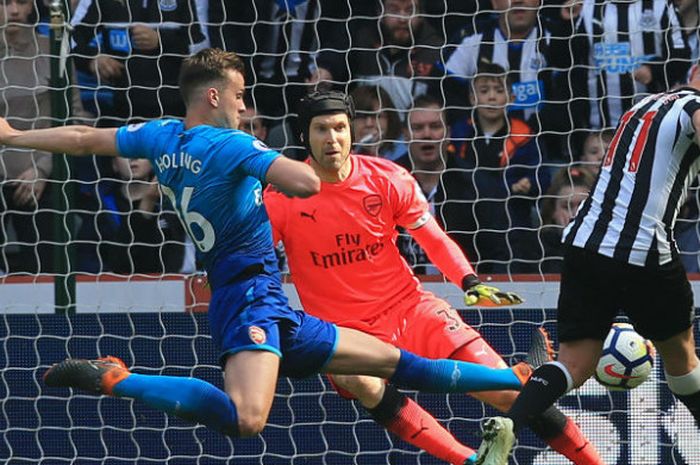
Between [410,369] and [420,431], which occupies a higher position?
[410,369]

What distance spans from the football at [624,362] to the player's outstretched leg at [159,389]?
5.73 ft

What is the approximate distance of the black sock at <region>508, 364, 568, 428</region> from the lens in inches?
223

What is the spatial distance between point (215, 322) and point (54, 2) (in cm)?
241

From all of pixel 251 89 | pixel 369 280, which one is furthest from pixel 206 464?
pixel 251 89

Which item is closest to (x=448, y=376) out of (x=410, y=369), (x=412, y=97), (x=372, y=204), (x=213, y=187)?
(x=410, y=369)

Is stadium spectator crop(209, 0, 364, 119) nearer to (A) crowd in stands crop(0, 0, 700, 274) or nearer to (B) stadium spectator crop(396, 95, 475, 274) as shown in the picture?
(A) crowd in stands crop(0, 0, 700, 274)

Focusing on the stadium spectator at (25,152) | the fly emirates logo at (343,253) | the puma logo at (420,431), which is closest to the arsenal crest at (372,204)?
the fly emirates logo at (343,253)

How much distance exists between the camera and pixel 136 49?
7855 mm

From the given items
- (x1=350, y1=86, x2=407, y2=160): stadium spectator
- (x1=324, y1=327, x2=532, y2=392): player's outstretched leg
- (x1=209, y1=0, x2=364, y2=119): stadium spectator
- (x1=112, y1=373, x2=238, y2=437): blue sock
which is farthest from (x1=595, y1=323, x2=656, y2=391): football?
(x1=209, y1=0, x2=364, y2=119): stadium spectator

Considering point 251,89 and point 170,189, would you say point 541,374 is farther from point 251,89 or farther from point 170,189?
point 251,89

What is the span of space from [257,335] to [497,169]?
2.64 metres

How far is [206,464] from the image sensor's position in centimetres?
725

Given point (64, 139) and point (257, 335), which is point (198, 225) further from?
Answer: point (64, 139)

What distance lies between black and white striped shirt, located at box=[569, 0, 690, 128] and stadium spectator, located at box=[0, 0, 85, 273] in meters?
2.76
